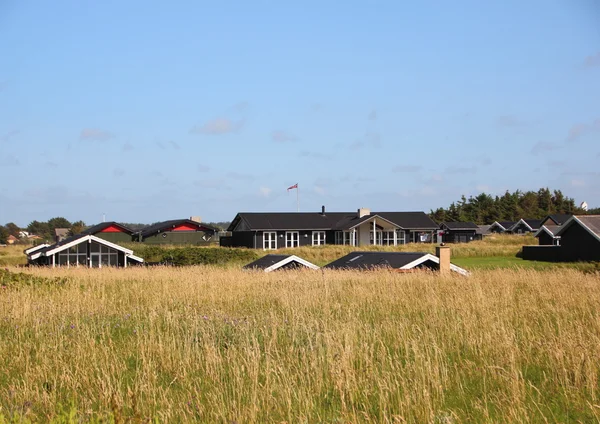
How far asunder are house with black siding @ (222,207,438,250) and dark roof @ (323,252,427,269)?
34228mm

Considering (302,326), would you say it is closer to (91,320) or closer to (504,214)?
(91,320)

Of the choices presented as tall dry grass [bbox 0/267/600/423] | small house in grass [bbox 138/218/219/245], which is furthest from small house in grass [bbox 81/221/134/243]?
tall dry grass [bbox 0/267/600/423]

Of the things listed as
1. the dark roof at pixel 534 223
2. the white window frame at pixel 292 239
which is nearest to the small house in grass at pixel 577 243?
the white window frame at pixel 292 239

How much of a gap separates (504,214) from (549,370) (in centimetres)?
11412

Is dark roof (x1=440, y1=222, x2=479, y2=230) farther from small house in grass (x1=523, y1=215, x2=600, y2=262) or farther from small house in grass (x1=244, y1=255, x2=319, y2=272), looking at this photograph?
small house in grass (x1=244, y1=255, x2=319, y2=272)

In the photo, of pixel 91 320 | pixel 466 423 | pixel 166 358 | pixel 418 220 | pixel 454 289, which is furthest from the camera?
pixel 418 220

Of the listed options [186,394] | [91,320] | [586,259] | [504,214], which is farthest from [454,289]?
[504,214]

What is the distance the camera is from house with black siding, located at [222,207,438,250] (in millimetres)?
63219

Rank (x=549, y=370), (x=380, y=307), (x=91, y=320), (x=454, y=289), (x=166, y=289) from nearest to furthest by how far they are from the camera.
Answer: (x=549, y=370), (x=91, y=320), (x=380, y=307), (x=454, y=289), (x=166, y=289)

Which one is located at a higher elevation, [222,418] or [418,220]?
[418,220]

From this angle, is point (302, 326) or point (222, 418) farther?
point (302, 326)

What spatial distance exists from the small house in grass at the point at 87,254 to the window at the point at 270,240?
22.8 meters

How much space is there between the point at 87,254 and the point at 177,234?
27.7 metres

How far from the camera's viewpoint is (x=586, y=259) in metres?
44.4
